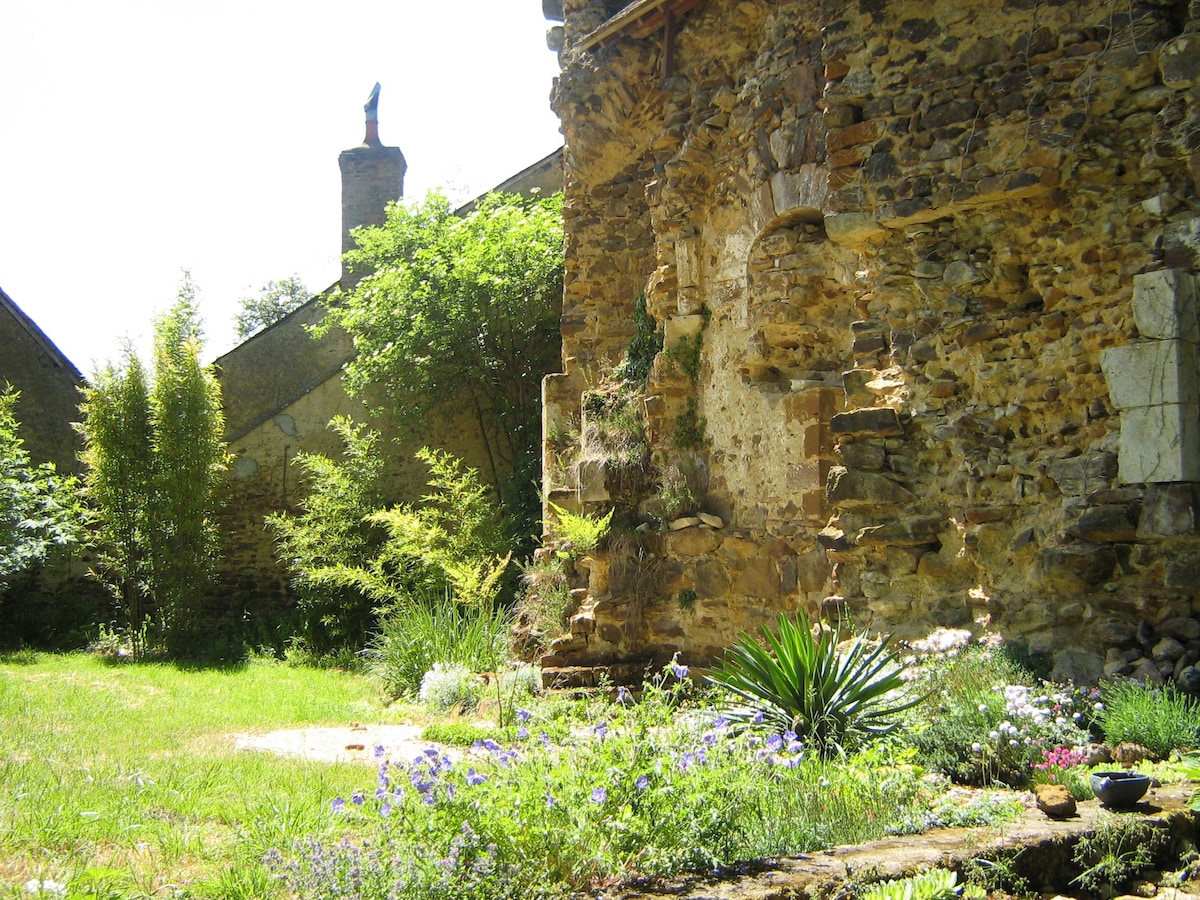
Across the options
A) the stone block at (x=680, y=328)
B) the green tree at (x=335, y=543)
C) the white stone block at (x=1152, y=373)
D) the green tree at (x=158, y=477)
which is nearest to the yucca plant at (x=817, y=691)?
the white stone block at (x=1152, y=373)

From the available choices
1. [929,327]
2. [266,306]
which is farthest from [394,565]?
[266,306]

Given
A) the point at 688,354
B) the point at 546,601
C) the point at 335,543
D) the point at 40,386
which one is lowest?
the point at 546,601

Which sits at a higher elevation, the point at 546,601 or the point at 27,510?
the point at 27,510

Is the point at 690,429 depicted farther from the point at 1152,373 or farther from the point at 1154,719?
the point at 1154,719

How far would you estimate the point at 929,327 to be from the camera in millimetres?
6578

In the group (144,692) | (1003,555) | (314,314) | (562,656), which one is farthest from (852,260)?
(314,314)

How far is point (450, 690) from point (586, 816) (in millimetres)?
5360

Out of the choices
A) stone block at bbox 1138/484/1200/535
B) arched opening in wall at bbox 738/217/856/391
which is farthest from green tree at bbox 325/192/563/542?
stone block at bbox 1138/484/1200/535

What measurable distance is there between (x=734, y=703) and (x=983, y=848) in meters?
2.20

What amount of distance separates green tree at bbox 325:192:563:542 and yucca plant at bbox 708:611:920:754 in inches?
337

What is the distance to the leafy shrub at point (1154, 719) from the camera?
4.71m

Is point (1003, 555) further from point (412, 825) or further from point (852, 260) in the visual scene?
point (412, 825)

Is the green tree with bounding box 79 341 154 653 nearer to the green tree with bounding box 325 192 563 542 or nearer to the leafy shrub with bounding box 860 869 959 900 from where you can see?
the green tree with bounding box 325 192 563 542

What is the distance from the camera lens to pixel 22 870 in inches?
151
